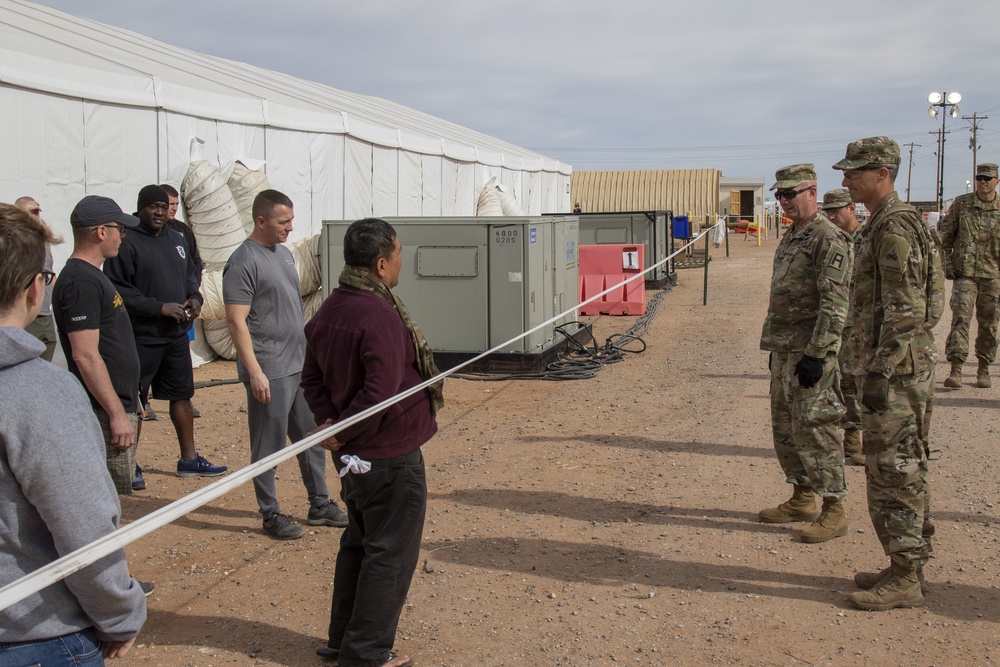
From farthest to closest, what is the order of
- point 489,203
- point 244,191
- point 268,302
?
point 489,203 → point 244,191 → point 268,302

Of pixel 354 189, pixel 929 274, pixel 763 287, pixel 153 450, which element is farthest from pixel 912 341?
pixel 763 287

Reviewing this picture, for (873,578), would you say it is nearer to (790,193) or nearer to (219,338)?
(790,193)

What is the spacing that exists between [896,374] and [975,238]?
Answer: 5.91 m

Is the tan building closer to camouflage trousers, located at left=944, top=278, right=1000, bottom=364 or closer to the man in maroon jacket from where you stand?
camouflage trousers, located at left=944, top=278, right=1000, bottom=364

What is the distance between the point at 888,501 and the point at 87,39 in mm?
11143

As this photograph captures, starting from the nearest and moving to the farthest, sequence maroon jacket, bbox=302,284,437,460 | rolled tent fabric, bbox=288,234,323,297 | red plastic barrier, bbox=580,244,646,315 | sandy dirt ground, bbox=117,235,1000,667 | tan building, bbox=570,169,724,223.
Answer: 1. maroon jacket, bbox=302,284,437,460
2. sandy dirt ground, bbox=117,235,1000,667
3. rolled tent fabric, bbox=288,234,323,297
4. red plastic barrier, bbox=580,244,646,315
5. tan building, bbox=570,169,724,223

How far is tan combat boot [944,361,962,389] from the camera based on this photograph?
9.28m

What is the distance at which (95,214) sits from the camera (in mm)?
4293

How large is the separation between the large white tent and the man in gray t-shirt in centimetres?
440


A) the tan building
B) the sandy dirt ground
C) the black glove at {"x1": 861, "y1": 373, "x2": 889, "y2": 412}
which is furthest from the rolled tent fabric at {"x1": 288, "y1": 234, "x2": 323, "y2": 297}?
the tan building

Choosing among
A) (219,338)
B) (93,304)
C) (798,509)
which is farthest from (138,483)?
(219,338)

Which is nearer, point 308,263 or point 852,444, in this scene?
point 852,444

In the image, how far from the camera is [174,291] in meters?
6.13

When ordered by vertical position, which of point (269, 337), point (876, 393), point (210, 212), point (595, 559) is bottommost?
point (595, 559)
